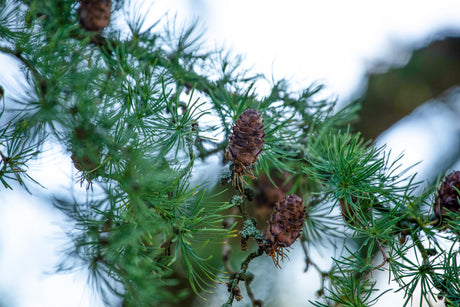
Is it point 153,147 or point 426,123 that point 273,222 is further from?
point 426,123

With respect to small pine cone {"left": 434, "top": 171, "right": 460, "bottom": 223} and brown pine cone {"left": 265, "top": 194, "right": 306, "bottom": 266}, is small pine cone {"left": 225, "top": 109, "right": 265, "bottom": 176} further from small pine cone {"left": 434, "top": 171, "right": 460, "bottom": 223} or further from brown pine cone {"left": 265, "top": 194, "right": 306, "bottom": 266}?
small pine cone {"left": 434, "top": 171, "right": 460, "bottom": 223}

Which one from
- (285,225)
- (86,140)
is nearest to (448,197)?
(285,225)

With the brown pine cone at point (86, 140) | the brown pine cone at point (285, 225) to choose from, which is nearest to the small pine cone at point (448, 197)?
the brown pine cone at point (285, 225)

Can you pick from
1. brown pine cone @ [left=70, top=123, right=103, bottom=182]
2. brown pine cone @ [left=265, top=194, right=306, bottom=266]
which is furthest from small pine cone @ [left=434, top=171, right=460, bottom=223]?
brown pine cone @ [left=70, top=123, right=103, bottom=182]

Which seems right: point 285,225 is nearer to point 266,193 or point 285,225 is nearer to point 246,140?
point 246,140

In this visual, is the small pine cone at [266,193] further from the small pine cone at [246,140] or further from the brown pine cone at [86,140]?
the brown pine cone at [86,140]

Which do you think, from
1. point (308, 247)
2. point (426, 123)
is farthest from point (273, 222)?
point (426, 123)
